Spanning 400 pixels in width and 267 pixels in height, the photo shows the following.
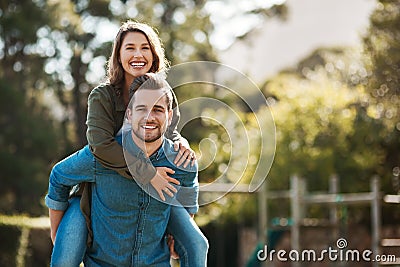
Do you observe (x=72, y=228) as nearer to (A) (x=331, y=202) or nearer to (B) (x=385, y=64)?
(A) (x=331, y=202)

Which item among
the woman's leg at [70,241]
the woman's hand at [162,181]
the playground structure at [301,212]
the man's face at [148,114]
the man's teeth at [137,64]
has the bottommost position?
the woman's leg at [70,241]

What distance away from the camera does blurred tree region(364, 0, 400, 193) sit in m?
10.2

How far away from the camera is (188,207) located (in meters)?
2.98

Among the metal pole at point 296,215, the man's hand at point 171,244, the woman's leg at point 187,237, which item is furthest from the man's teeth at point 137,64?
the metal pole at point 296,215

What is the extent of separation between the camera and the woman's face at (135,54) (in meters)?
2.84

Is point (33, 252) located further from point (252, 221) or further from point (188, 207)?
point (188, 207)

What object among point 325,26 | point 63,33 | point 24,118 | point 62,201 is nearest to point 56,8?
point 63,33

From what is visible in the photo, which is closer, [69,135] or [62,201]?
[62,201]

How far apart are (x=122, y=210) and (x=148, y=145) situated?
0.86 ft

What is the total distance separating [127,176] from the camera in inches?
109

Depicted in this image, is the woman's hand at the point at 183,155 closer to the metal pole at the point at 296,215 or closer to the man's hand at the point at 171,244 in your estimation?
the man's hand at the point at 171,244

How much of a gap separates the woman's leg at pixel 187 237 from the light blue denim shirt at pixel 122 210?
65 millimetres

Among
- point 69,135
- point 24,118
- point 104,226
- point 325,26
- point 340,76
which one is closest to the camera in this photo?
point 104,226

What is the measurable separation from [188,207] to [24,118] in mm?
15993
